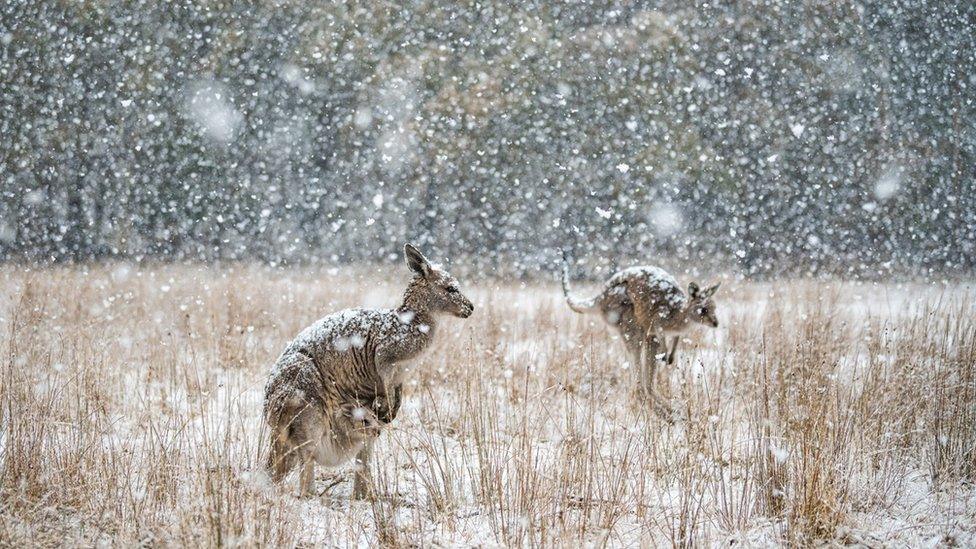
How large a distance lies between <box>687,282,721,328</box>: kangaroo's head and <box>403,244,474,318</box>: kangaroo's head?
286 cm

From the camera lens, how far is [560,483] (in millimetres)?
3588

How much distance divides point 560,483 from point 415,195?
75.0 ft

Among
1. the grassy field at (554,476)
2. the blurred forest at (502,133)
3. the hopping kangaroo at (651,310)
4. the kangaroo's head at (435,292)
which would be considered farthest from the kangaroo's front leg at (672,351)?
the blurred forest at (502,133)

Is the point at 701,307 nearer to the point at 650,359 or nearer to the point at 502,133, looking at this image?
the point at 650,359

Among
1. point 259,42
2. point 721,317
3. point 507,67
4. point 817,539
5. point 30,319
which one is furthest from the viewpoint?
point 259,42

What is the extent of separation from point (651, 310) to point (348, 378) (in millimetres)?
3189

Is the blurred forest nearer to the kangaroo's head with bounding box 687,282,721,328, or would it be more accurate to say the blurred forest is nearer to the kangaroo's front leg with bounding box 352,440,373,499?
the kangaroo's head with bounding box 687,282,721,328

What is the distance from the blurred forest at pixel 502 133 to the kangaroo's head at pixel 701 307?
16.2m

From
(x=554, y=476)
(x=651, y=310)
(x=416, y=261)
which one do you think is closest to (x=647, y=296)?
(x=651, y=310)

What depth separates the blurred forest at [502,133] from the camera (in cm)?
2356

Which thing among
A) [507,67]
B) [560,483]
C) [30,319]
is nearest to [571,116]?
[507,67]

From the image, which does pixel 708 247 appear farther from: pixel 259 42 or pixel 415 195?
pixel 259 42

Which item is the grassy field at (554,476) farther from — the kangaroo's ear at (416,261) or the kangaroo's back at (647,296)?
the kangaroo's back at (647,296)

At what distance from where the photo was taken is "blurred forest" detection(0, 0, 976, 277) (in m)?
23.6
